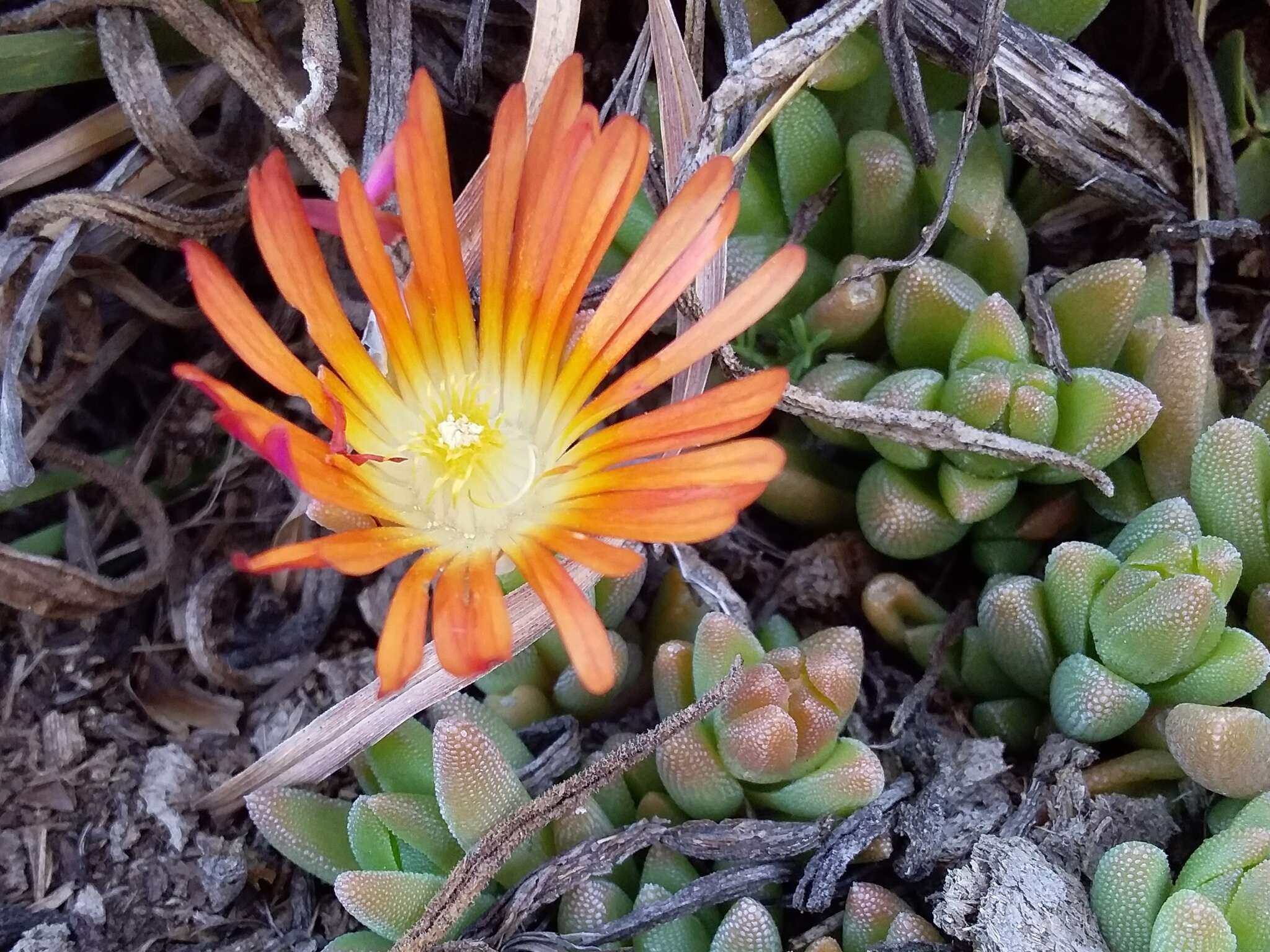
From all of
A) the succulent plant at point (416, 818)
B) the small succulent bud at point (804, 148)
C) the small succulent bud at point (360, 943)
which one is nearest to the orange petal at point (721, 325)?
→ the succulent plant at point (416, 818)

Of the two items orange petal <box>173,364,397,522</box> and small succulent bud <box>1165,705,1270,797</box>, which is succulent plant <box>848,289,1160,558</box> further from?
→ orange petal <box>173,364,397,522</box>

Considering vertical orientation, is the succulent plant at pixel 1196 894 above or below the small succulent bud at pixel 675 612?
below

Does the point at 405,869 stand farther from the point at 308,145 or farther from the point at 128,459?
the point at 308,145

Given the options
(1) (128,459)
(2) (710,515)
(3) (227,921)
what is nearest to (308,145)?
(1) (128,459)

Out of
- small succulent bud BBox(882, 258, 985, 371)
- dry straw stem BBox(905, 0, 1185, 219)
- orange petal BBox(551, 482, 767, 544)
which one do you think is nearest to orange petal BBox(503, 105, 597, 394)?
orange petal BBox(551, 482, 767, 544)

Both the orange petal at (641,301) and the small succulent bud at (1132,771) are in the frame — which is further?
the small succulent bud at (1132,771)

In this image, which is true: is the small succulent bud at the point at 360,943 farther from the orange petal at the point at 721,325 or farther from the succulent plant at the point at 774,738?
the orange petal at the point at 721,325

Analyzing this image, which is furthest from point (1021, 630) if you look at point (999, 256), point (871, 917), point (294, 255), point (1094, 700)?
point (294, 255)
